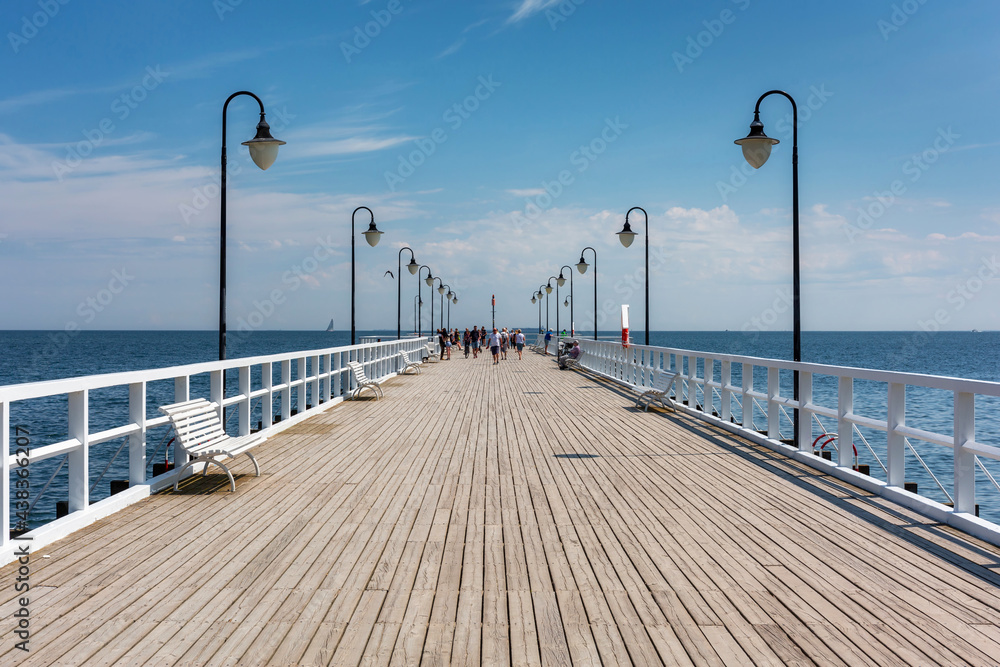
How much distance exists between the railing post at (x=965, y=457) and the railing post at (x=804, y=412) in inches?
94.7

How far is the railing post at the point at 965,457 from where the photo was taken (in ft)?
17.3

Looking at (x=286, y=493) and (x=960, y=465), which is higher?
(x=960, y=465)

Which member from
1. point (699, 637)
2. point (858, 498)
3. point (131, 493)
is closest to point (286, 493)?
point (131, 493)

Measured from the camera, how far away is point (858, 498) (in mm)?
6340

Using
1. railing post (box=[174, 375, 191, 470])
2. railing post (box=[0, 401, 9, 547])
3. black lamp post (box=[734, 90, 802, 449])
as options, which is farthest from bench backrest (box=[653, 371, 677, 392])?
railing post (box=[0, 401, 9, 547])

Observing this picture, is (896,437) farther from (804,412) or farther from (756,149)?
(756,149)

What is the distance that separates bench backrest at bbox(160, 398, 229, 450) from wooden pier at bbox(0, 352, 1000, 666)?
48 centimetres

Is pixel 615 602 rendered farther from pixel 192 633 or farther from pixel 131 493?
pixel 131 493

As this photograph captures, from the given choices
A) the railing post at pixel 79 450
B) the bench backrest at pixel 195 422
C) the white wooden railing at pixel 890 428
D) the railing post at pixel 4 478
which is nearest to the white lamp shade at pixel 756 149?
the white wooden railing at pixel 890 428

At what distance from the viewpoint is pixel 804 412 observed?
814 cm

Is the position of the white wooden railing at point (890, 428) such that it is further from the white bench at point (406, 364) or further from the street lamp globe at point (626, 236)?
the white bench at point (406, 364)

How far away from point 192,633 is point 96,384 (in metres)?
2.81

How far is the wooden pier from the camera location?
11.1 feet

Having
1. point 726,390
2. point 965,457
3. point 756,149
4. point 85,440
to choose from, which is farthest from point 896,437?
point 85,440
